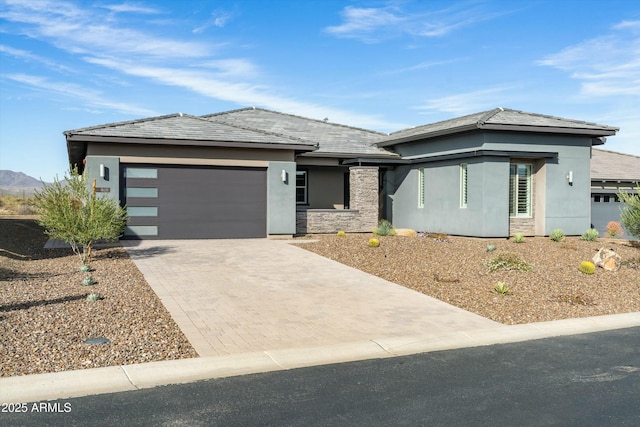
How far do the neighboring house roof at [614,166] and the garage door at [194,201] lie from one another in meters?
15.8

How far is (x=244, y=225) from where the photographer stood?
69.6 ft

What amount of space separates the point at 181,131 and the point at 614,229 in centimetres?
1863

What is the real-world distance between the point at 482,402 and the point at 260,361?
2810 millimetres

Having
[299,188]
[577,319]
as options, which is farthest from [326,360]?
[299,188]

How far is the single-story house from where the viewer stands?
1998 centimetres

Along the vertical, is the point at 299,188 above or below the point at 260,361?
above

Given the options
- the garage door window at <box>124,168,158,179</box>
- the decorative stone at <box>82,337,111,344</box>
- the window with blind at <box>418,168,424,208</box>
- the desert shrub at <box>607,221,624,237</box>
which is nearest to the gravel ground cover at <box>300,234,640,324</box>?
the window with blind at <box>418,168,424,208</box>

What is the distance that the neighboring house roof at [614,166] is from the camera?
27358mm

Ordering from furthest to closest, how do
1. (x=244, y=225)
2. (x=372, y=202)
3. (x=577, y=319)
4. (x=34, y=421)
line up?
1. (x=372, y=202)
2. (x=244, y=225)
3. (x=577, y=319)
4. (x=34, y=421)

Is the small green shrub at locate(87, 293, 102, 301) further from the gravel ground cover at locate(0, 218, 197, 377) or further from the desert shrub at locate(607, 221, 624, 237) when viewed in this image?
the desert shrub at locate(607, 221, 624, 237)

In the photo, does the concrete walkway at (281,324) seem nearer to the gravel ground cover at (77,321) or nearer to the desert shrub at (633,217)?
the gravel ground cover at (77,321)

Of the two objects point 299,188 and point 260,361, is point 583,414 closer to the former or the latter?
point 260,361

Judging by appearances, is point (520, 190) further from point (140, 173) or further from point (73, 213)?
point (73, 213)

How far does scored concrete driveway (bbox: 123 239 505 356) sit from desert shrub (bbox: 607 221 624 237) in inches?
600
